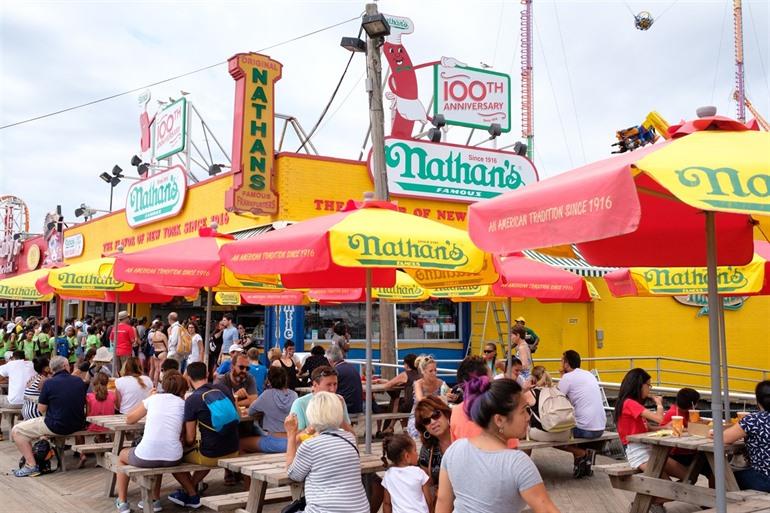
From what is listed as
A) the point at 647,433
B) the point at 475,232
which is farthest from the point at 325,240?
the point at 647,433

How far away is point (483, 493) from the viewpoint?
3197 mm

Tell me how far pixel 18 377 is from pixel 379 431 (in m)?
5.26

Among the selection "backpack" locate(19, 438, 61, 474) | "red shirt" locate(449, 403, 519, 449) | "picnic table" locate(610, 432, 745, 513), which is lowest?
"backpack" locate(19, 438, 61, 474)

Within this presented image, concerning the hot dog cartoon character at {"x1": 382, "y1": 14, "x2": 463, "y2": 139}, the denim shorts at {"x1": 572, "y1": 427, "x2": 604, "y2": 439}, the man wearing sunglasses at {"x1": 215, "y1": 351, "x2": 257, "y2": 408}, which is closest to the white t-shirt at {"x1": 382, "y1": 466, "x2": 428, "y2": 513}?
the denim shorts at {"x1": 572, "y1": 427, "x2": 604, "y2": 439}

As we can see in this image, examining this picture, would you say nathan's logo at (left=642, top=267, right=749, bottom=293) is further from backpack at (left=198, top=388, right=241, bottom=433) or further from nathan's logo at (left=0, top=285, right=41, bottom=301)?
nathan's logo at (left=0, top=285, right=41, bottom=301)

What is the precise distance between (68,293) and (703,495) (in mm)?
9702

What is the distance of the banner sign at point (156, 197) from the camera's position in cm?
1961

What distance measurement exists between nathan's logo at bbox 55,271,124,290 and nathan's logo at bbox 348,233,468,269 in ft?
17.0

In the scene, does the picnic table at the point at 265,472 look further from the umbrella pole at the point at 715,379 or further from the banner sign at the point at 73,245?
the banner sign at the point at 73,245

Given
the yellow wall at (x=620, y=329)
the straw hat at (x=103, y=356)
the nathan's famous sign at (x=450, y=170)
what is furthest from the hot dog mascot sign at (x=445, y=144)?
the straw hat at (x=103, y=356)

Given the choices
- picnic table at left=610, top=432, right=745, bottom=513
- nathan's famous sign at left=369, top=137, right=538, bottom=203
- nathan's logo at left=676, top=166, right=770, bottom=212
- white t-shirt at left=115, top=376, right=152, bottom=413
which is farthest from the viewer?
nathan's famous sign at left=369, top=137, right=538, bottom=203

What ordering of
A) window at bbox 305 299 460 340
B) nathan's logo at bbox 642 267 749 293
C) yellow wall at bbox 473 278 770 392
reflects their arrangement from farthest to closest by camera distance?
yellow wall at bbox 473 278 770 392
window at bbox 305 299 460 340
nathan's logo at bbox 642 267 749 293

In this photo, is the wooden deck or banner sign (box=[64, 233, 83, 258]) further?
banner sign (box=[64, 233, 83, 258])

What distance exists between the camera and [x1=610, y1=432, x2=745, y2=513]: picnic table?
18.6 feet
